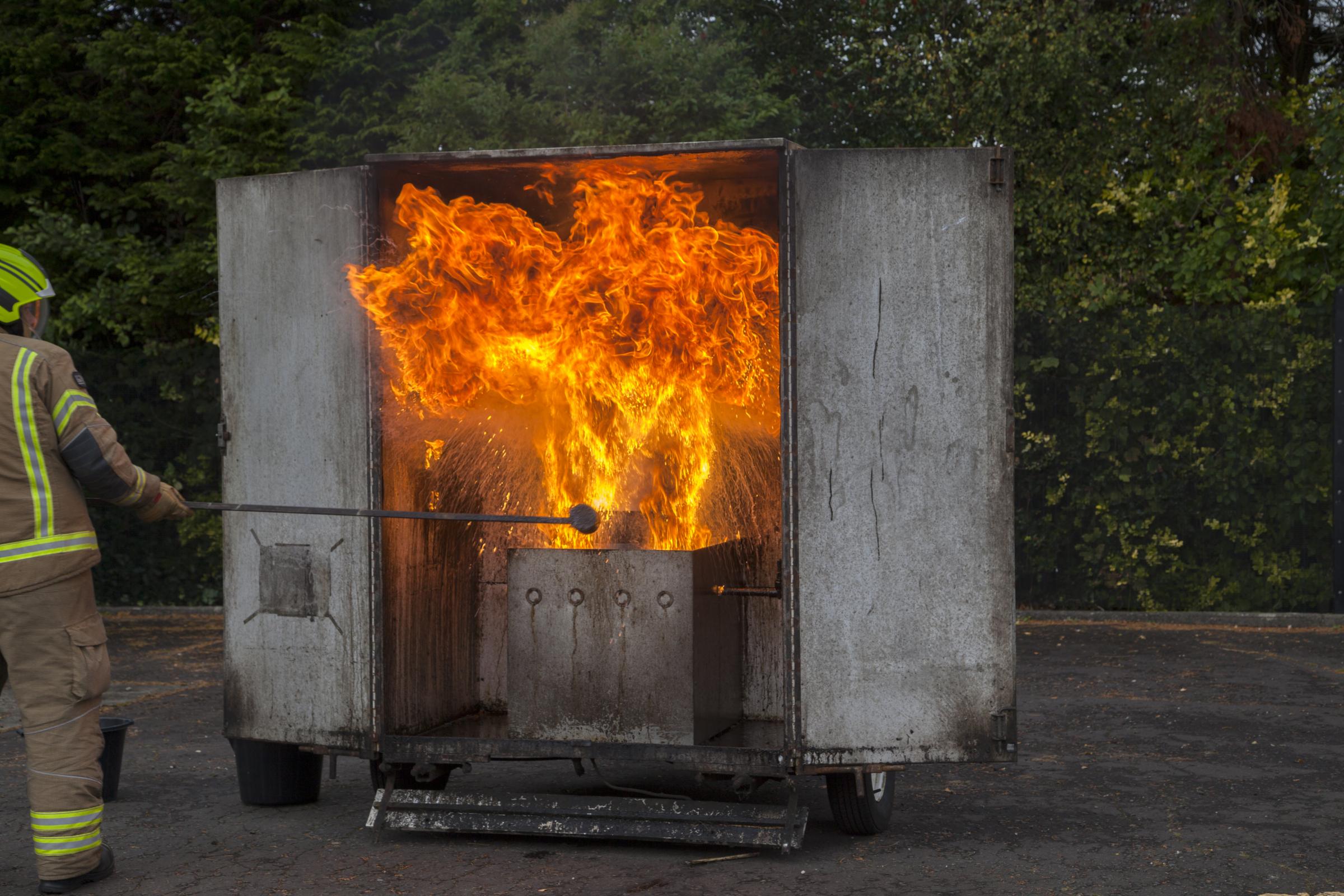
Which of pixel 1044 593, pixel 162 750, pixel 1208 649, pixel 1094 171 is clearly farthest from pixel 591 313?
pixel 1094 171

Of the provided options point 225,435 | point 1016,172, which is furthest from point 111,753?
point 1016,172

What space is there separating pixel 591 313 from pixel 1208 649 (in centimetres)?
627

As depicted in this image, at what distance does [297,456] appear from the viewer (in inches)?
228

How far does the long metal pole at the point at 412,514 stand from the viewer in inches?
215

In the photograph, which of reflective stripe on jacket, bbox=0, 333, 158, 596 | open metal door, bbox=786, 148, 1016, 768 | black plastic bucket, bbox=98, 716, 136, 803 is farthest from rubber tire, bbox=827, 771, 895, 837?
black plastic bucket, bbox=98, 716, 136, 803

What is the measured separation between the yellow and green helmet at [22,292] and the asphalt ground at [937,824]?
79.0 inches

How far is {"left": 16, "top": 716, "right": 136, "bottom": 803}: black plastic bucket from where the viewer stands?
6.34 metres

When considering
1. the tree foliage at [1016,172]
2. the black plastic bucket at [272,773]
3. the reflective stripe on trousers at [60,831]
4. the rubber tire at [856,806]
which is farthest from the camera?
the tree foliage at [1016,172]

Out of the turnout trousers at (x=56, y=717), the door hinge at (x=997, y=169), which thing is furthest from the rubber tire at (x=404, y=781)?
the door hinge at (x=997, y=169)

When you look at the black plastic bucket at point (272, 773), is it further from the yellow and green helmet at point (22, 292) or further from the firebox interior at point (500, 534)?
the yellow and green helmet at point (22, 292)

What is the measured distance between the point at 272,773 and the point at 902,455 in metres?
3.04

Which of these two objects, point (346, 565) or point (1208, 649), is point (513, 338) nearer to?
point (346, 565)

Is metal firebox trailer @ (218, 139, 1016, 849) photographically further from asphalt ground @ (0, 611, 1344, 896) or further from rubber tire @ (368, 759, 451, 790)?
asphalt ground @ (0, 611, 1344, 896)

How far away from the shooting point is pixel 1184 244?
13789 millimetres
